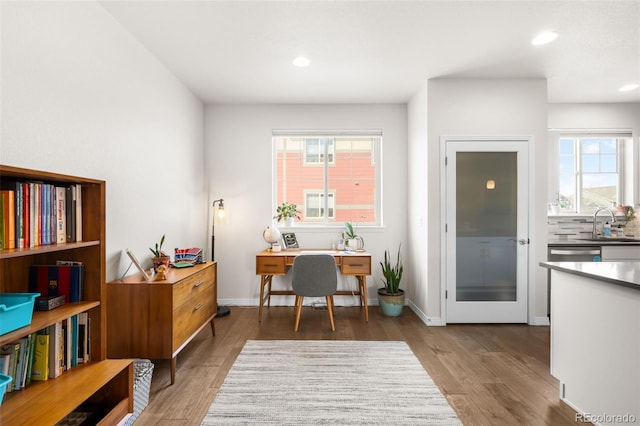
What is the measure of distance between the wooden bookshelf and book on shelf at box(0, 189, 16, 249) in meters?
0.04

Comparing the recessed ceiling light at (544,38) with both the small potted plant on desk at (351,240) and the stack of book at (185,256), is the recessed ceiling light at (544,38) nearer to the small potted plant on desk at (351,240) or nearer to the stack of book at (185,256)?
the small potted plant on desk at (351,240)

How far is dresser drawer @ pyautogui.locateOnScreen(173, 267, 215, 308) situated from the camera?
7.54 ft

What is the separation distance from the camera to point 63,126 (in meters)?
1.87

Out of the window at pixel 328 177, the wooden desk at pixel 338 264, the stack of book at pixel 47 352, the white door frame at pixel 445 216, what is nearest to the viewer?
the stack of book at pixel 47 352

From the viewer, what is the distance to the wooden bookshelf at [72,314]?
1236mm

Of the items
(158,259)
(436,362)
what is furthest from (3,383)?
(436,362)

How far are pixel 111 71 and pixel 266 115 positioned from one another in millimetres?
2076

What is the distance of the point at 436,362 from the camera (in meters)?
2.60

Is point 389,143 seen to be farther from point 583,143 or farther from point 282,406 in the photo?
point 282,406

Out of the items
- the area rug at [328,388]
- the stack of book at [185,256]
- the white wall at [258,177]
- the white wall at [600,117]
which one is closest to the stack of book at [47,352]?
the area rug at [328,388]

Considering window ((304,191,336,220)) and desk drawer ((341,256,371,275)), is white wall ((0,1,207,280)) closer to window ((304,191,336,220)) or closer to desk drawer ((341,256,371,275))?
window ((304,191,336,220))

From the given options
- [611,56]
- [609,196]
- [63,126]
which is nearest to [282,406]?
[63,126]

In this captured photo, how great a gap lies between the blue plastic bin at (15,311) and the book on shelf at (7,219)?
23cm

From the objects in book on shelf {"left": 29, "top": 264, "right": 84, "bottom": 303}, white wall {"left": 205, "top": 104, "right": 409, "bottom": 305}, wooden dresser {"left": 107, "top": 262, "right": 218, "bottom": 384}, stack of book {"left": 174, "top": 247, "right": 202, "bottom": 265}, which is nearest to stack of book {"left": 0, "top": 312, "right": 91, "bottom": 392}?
book on shelf {"left": 29, "top": 264, "right": 84, "bottom": 303}
